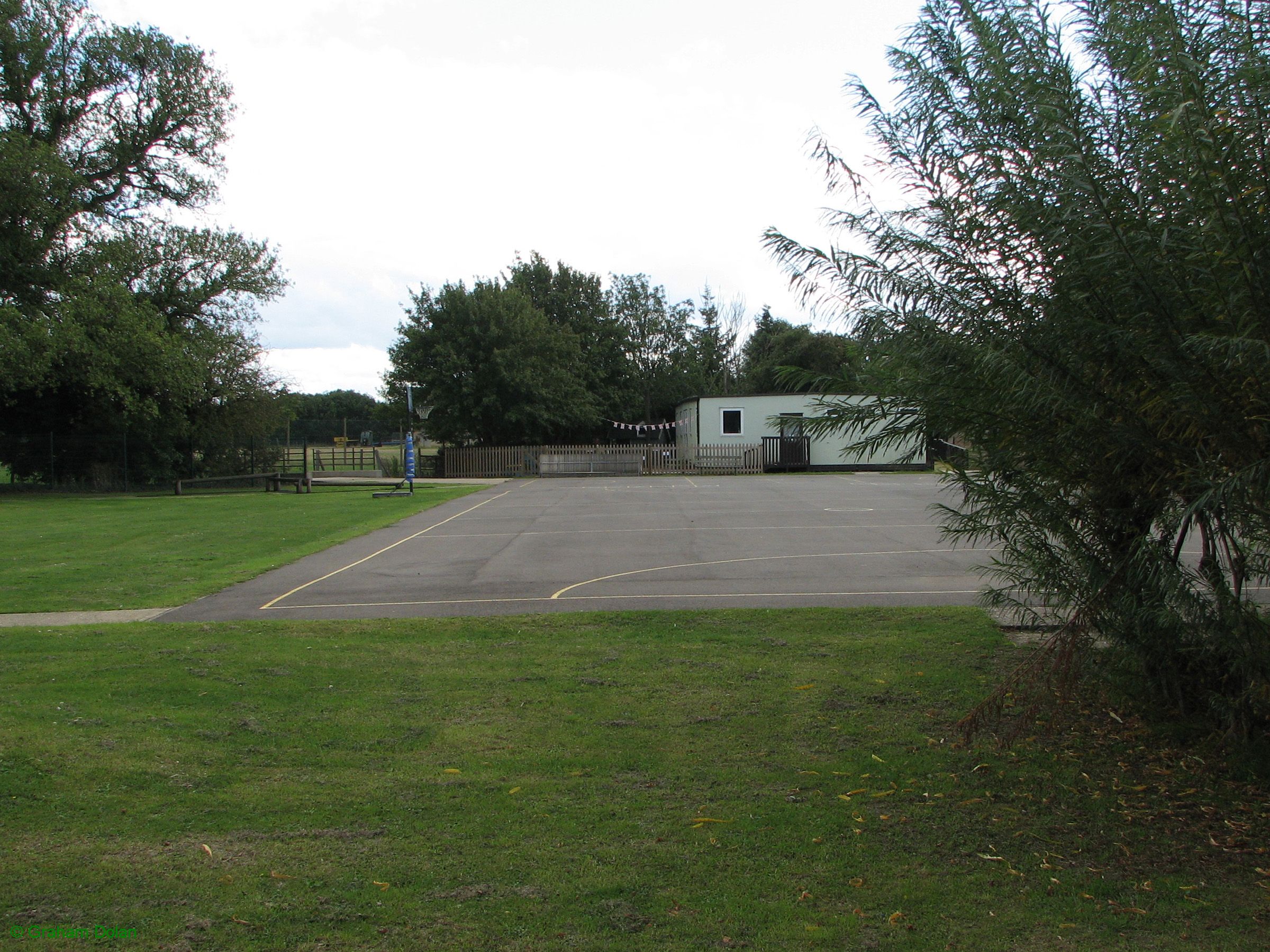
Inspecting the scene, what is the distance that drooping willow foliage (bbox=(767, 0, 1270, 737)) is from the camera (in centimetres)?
370

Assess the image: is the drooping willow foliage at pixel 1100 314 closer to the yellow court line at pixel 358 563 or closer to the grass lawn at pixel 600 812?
the grass lawn at pixel 600 812

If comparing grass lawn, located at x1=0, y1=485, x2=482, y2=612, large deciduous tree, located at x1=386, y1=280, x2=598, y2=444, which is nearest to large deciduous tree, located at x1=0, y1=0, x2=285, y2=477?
grass lawn, located at x1=0, y1=485, x2=482, y2=612

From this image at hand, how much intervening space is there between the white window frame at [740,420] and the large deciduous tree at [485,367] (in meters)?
9.39

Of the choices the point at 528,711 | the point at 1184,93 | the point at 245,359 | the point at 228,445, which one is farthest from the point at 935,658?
the point at 228,445

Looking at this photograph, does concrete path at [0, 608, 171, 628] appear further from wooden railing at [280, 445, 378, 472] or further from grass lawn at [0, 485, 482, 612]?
wooden railing at [280, 445, 378, 472]

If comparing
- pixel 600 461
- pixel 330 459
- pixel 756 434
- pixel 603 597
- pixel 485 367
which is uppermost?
pixel 485 367

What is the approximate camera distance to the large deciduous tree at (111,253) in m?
32.0

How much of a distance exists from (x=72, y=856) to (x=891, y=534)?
15.4m

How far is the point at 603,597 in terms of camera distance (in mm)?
11258

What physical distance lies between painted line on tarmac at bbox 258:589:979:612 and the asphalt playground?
0.04 metres

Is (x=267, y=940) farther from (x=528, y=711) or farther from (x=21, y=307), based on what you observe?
(x=21, y=307)

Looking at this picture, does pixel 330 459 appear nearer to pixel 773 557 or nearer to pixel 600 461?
pixel 600 461

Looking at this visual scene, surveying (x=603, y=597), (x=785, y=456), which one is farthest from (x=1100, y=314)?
(x=785, y=456)

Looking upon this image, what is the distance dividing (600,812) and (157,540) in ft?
55.7
